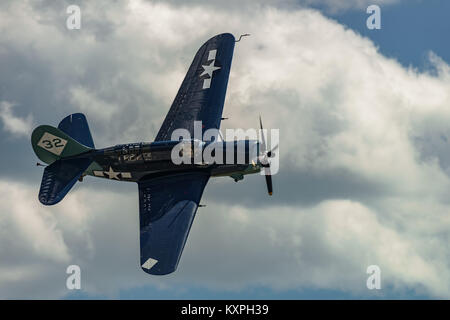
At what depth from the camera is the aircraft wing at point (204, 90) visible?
4638 centimetres

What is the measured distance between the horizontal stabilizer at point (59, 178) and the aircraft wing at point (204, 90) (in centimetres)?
A: 489

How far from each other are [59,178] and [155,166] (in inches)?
199

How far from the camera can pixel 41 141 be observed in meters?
44.8

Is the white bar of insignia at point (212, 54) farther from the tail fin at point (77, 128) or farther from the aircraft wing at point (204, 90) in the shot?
the tail fin at point (77, 128)

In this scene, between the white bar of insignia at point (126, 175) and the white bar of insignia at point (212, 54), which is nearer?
the white bar of insignia at point (126, 175)

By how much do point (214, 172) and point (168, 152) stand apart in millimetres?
2588

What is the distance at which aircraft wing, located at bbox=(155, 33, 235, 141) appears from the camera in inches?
1826

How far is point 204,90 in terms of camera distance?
47906mm

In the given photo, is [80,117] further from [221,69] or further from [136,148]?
[221,69]

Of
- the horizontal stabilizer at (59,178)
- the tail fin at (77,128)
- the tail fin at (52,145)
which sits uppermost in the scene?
the tail fin at (77,128)

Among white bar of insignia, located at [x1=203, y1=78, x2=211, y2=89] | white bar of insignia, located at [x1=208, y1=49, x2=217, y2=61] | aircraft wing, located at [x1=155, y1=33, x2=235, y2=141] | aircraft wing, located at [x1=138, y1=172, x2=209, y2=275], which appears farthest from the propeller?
white bar of insignia, located at [x1=208, y1=49, x2=217, y2=61]

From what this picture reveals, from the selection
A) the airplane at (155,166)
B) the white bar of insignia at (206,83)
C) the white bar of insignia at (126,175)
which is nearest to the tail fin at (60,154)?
the airplane at (155,166)

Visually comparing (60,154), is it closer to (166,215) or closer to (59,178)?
(59,178)

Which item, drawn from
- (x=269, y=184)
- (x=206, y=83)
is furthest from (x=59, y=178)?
(x=269, y=184)
